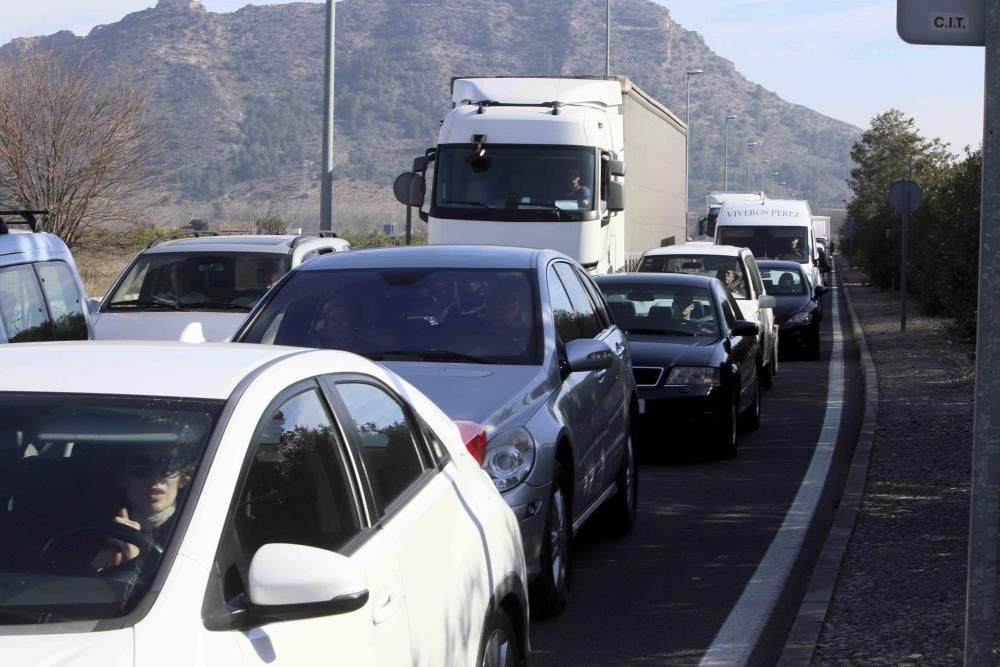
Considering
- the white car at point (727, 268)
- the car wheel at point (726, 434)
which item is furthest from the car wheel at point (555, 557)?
the white car at point (727, 268)

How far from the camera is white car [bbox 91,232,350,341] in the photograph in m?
13.0

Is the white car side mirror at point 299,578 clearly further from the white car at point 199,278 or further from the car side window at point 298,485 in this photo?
the white car at point 199,278

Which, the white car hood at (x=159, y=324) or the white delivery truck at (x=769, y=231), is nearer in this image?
the white car hood at (x=159, y=324)

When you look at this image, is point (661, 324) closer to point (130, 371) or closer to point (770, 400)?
point (770, 400)

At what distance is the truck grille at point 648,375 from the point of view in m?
12.0

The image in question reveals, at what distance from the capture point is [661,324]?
1312 cm

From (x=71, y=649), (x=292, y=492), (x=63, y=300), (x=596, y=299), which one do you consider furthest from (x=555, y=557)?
(x=71, y=649)

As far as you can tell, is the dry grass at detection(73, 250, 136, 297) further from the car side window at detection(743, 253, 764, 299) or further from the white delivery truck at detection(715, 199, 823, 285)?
the car side window at detection(743, 253, 764, 299)

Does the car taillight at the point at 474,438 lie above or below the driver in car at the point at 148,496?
below

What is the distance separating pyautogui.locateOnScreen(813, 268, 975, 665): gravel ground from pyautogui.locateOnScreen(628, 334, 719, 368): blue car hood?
5.41ft

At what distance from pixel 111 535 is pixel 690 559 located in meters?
5.66

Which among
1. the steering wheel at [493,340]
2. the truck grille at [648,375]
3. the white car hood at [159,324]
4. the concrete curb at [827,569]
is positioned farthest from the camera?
the white car hood at [159,324]

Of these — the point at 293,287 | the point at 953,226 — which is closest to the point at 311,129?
the point at 953,226

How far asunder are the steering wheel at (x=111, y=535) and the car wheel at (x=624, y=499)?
576cm
